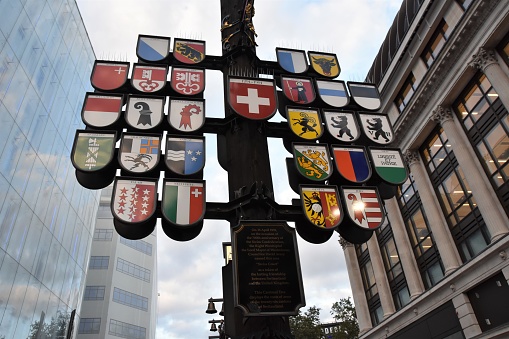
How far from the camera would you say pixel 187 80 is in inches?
297

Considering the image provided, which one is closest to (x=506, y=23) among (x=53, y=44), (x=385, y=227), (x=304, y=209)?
(x=385, y=227)

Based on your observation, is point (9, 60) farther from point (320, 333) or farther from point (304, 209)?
point (320, 333)

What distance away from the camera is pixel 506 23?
21703 millimetres

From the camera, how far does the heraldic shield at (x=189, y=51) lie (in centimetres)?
805

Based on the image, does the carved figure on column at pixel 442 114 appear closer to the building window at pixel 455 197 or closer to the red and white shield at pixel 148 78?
the building window at pixel 455 197

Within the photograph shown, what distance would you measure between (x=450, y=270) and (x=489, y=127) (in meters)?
9.08

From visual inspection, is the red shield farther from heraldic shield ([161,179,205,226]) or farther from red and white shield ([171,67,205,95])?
heraldic shield ([161,179,205,226])

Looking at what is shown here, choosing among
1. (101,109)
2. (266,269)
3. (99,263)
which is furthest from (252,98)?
(99,263)

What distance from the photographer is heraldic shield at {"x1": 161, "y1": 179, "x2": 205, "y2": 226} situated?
18.4ft

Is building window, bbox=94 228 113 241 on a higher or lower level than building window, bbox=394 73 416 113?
higher

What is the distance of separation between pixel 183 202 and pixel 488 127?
2368cm

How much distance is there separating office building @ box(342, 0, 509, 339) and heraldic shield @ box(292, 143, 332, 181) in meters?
18.1

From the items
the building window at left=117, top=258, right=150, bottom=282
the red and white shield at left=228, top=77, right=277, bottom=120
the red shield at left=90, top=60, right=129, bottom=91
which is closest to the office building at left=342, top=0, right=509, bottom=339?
the red and white shield at left=228, top=77, right=277, bottom=120

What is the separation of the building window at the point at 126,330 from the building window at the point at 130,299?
11.0 feet
